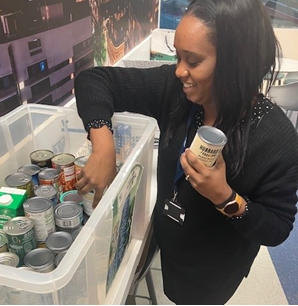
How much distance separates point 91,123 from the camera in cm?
81

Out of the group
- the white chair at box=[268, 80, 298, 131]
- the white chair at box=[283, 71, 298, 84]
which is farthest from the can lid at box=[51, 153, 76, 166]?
the white chair at box=[283, 71, 298, 84]

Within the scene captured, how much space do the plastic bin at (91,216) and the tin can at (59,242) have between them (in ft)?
0.49

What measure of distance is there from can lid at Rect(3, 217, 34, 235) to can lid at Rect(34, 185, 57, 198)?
0.11 m

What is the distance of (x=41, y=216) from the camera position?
78cm

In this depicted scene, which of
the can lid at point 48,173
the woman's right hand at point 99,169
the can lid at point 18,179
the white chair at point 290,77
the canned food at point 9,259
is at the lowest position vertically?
the white chair at point 290,77

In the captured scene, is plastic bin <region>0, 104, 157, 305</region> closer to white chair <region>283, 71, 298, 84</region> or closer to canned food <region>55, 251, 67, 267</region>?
canned food <region>55, 251, 67, 267</region>

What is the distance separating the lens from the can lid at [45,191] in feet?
2.89

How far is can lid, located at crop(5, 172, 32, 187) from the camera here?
2.98 feet

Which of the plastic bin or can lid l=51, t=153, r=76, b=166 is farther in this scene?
can lid l=51, t=153, r=76, b=166

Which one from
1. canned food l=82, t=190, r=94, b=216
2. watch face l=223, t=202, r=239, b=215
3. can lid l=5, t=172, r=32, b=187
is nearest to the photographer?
watch face l=223, t=202, r=239, b=215

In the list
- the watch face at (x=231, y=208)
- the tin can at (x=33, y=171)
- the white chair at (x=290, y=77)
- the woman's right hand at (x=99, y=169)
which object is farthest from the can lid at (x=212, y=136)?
the white chair at (x=290, y=77)

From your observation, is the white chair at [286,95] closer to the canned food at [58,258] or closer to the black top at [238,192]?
the black top at [238,192]

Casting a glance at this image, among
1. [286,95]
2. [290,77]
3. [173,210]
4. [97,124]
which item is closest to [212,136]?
[173,210]

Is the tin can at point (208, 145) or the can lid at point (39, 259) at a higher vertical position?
the tin can at point (208, 145)
